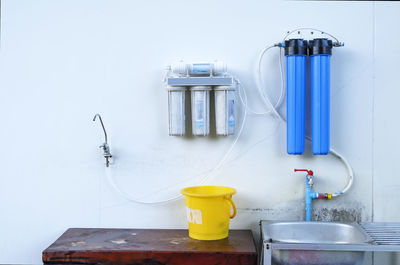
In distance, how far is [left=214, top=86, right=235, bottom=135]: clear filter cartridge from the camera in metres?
2.47

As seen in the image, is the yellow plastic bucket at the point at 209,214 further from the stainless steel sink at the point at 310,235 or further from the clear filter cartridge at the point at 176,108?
the clear filter cartridge at the point at 176,108

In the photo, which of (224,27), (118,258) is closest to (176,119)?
(224,27)

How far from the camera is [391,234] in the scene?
7.61 feet

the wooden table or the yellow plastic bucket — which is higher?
the yellow plastic bucket

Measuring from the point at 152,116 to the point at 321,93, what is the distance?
94 cm

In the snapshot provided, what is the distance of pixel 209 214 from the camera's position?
2332mm

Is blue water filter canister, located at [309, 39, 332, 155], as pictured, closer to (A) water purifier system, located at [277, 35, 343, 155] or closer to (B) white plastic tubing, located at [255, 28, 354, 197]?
(A) water purifier system, located at [277, 35, 343, 155]

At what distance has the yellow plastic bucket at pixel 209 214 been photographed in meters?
2.33

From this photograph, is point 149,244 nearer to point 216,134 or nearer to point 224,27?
point 216,134

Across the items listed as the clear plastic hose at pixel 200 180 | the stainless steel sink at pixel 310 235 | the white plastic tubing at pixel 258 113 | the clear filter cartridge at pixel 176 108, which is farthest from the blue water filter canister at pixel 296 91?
the clear filter cartridge at pixel 176 108

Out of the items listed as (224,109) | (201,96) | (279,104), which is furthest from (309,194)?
(201,96)

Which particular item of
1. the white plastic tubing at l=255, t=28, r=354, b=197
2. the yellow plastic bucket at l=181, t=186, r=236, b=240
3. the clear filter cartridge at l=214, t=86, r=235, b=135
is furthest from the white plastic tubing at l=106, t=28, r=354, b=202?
the yellow plastic bucket at l=181, t=186, r=236, b=240

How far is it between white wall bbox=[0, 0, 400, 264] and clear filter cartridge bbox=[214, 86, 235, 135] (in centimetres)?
13

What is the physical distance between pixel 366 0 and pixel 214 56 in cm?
89
